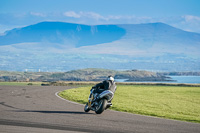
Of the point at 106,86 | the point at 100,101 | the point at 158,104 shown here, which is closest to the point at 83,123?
the point at 100,101

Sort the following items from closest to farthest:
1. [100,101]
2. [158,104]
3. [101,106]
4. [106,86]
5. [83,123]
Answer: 1. [83,123]
2. [101,106]
3. [100,101]
4. [106,86]
5. [158,104]

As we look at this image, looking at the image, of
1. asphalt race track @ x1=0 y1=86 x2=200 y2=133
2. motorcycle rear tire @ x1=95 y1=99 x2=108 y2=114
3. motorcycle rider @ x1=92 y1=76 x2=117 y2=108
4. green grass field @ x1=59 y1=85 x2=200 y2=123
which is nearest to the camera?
asphalt race track @ x1=0 y1=86 x2=200 y2=133

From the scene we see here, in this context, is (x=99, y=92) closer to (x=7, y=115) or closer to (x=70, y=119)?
(x=70, y=119)

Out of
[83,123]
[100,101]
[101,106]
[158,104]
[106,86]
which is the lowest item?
[158,104]

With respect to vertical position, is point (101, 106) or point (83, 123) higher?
point (101, 106)

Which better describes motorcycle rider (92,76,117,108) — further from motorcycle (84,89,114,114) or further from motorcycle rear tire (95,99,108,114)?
motorcycle rear tire (95,99,108,114)

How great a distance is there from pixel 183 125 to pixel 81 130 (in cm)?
435

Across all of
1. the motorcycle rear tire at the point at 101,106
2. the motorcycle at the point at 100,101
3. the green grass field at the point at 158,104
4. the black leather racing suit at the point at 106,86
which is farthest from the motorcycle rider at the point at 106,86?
the green grass field at the point at 158,104

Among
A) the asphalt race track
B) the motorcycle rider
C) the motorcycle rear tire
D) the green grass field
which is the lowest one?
the green grass field

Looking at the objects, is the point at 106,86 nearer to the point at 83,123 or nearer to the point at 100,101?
the point at 100,101

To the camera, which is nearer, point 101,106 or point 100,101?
point 101,106

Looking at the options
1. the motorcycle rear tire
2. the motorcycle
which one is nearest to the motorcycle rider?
the motorcycle

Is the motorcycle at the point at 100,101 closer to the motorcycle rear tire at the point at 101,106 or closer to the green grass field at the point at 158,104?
the motorcycle rear tire at the point at 101,106

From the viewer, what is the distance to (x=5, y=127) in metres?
13.7
